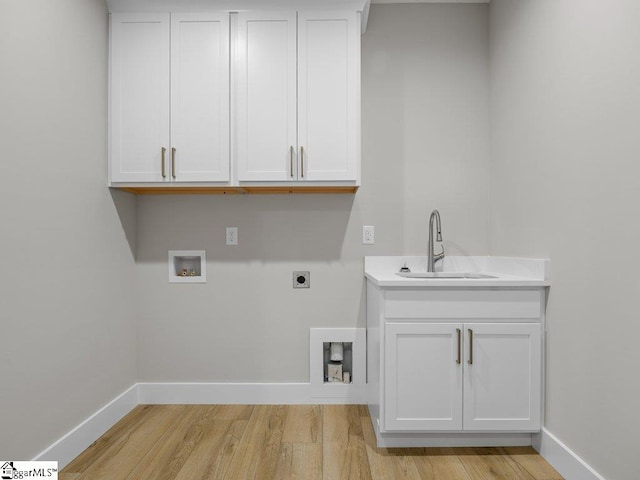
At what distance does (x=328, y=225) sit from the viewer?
97.6 inches

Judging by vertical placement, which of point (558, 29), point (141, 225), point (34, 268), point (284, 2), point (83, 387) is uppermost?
point (284, 2)

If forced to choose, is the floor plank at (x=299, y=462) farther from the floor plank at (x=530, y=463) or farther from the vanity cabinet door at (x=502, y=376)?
the floor plank at (x=530, y=463)

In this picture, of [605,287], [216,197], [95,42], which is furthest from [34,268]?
[605,287]

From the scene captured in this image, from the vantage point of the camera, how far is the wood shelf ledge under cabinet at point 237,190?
222 cm

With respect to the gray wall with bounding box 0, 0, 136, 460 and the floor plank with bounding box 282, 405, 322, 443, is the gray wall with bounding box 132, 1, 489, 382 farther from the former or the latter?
the gray wall with bounding box 0, 0, 136, 460

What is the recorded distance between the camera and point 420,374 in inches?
72.5

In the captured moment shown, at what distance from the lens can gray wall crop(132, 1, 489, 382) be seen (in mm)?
2463

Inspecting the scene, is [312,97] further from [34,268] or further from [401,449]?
[401,449]

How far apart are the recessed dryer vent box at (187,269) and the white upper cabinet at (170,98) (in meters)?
0.53

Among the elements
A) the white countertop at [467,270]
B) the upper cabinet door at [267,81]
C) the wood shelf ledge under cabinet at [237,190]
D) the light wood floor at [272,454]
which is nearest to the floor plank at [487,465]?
the light wood floor at [272,454]

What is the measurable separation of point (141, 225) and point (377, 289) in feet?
5.16

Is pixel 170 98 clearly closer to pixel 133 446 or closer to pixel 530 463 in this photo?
pixel 133 446

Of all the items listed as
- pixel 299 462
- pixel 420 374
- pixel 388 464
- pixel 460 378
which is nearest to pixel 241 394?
pixel 299 462

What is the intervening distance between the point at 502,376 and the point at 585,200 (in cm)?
88
